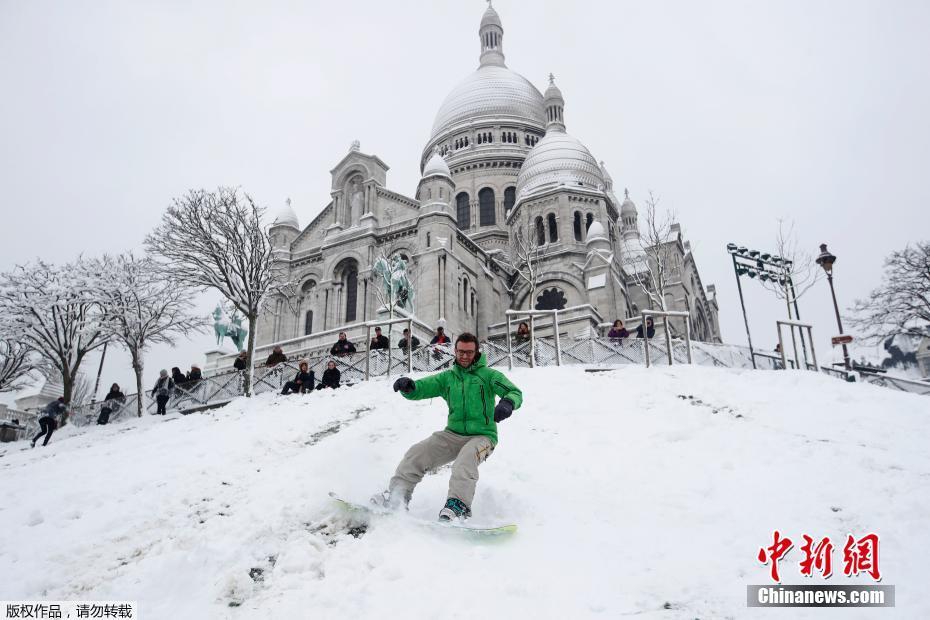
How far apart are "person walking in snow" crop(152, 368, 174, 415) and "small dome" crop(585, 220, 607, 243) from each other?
73.4ft

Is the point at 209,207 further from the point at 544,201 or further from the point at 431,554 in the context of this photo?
the point at 544,201

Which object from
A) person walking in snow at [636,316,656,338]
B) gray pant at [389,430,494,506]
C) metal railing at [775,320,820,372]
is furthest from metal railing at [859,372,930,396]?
gray pant at [389,430,494,506]

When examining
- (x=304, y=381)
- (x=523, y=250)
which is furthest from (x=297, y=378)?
(x=523, y=250)

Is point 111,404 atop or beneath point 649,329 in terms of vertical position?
beneath

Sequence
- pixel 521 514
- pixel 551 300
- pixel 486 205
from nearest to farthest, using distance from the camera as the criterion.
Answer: pixel 521 514
pixel 551 300
pixel 486 205

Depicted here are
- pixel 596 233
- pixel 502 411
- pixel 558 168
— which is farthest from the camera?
pixel 558 168

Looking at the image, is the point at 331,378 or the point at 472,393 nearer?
the point at 472,393

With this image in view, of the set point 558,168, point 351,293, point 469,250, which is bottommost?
point 351,293

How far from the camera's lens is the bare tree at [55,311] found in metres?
21.5

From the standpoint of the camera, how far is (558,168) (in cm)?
3731

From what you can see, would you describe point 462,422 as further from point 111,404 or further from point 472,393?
point 111,404

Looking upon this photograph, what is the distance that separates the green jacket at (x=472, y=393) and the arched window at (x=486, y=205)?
121 feet

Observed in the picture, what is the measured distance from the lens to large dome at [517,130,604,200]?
121 ft

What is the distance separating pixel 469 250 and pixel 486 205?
12.3m
